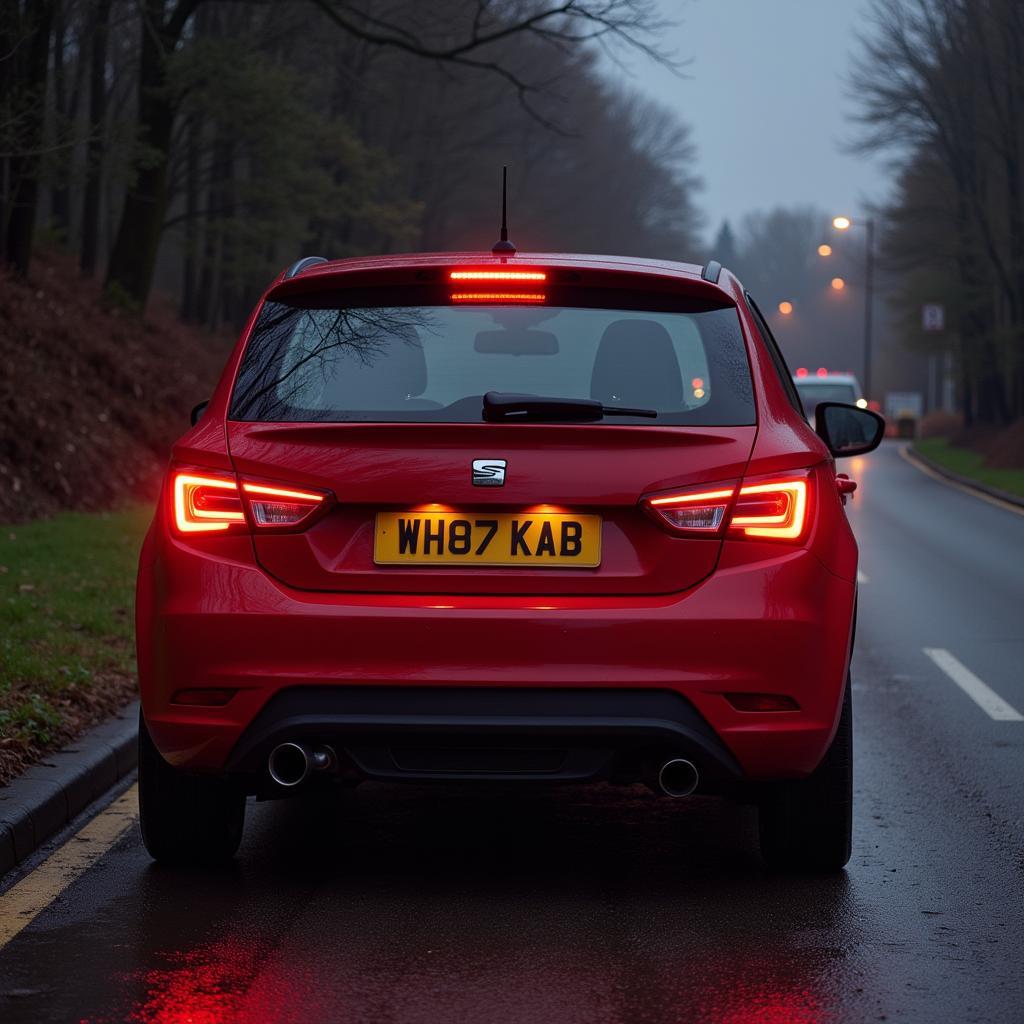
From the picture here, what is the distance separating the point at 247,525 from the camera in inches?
209

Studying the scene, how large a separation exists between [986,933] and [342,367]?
7.64ft

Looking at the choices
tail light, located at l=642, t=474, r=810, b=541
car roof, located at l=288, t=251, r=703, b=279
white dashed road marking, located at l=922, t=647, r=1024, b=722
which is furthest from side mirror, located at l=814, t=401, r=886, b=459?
white dashed road marking, located at l=922, t=647, r=1024, b=722

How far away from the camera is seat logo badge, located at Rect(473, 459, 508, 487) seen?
17.0 ft

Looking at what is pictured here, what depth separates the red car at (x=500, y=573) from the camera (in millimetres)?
5137

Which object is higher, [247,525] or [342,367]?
[342,367]

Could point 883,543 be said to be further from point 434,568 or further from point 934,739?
point 434,568

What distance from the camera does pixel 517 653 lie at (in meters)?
5.12

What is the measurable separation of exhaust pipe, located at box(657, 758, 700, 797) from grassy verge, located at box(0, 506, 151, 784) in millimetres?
2485

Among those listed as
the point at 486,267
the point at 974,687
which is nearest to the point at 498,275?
the point at 486,267

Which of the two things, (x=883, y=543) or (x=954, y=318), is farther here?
(x=954, y=318)

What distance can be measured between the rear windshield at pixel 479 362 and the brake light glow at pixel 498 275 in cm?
9

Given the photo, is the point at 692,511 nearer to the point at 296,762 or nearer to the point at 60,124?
the point at 296,762

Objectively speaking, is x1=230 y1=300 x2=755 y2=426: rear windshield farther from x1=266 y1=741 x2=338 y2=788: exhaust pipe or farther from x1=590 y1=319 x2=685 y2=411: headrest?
x1=266 y1=741 x2=338 y2=788: exhaust pipe

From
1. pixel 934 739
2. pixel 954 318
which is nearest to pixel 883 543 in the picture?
pixel 934 739
